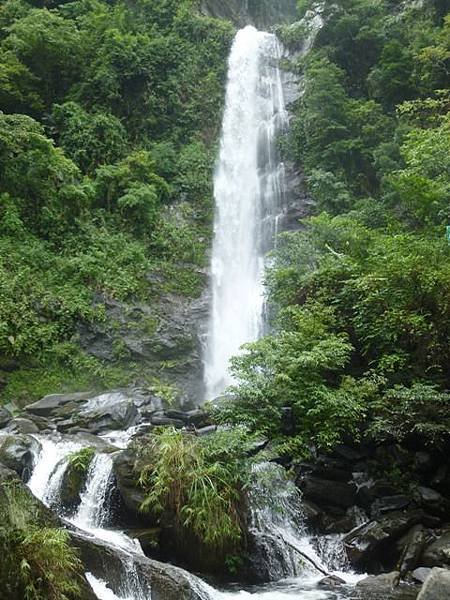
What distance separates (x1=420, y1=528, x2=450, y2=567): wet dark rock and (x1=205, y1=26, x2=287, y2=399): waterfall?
9.12 metres

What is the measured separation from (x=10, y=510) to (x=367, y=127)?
17.2 metres

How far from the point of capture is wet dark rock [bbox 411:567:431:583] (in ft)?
23.2

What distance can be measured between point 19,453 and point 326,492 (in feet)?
16.3

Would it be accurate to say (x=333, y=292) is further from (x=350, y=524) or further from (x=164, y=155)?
(x=164, y=155)

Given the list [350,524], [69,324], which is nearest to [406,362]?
[350,524]

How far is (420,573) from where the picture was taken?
715cm

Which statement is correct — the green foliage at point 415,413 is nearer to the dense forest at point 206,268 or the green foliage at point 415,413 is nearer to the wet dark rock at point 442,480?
the dense forest at point 206,268

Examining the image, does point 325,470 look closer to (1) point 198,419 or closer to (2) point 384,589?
(2) point 384,589

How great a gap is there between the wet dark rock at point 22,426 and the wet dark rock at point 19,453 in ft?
4.82

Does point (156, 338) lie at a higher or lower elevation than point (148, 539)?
higher

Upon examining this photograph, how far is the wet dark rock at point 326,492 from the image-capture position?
8.93 m

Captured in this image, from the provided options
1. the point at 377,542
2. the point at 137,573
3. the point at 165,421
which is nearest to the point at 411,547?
the point at 377,542

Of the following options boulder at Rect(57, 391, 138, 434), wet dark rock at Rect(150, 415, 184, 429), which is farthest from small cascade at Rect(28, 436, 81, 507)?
wet dark rock at Rect(150, 415, 184, 429)

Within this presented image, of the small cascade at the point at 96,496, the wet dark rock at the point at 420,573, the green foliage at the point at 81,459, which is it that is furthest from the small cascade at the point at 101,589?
the wet dark rock at the point at 420,573
